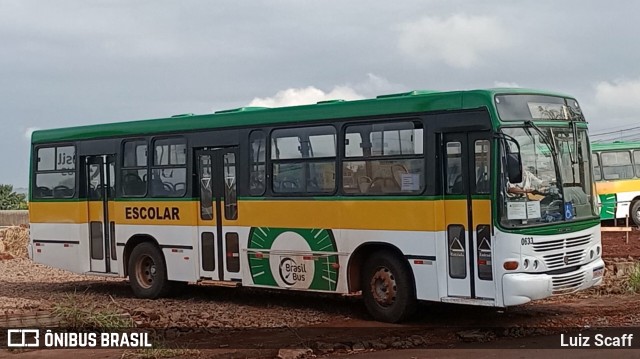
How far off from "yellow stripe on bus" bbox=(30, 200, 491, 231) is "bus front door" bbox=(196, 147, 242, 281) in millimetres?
126

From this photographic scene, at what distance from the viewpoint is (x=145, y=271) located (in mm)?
16125

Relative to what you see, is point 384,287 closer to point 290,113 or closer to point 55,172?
point 290,113

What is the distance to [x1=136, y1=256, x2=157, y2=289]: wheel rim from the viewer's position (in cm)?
1602

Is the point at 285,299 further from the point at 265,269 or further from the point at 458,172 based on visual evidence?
the point at 458,172

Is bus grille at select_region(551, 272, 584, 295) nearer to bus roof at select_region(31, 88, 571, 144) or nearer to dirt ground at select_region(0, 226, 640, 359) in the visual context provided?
dirt ground at select_region(0, 226, 640, 359)

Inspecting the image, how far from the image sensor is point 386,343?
424 inches

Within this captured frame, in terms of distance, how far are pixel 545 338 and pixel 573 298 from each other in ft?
11.7

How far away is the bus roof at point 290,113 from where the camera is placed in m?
11.6

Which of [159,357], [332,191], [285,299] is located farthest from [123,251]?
[159,357]

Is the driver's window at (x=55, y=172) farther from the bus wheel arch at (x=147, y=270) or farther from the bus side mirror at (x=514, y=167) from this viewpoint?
the bus side mirror at (x=514, y=167)

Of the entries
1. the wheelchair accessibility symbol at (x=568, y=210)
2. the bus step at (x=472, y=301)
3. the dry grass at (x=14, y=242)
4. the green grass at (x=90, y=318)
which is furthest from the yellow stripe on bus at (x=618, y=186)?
the green grass at (x=90, y=318)

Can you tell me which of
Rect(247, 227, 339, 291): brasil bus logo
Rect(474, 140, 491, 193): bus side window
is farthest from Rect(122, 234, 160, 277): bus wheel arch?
Rect(474, 140, 491, 193): bus side window

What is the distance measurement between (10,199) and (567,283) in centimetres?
4256

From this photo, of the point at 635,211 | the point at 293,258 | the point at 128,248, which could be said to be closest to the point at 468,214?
the point at 293,258
